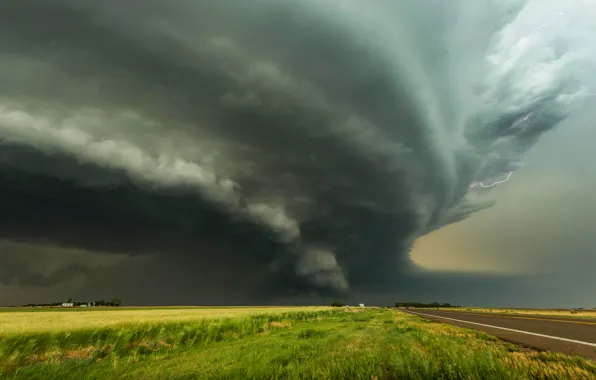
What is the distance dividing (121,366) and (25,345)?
25.3ft

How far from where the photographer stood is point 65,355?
1486 cm

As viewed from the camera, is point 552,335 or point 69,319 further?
point 69,319

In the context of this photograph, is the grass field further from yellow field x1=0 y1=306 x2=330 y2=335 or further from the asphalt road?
yellow field x1=0 y1=306 x2=330 y2=335

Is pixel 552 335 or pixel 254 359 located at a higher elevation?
pixel 552 335

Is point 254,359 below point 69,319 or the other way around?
below

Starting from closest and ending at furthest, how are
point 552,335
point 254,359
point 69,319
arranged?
point 254,359 → point 552,335 → point 69,319

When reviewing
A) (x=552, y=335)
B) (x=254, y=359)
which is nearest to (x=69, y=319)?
(x=254, y=359)

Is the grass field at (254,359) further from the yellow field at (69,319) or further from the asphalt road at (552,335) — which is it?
the yellow field at (69,319)

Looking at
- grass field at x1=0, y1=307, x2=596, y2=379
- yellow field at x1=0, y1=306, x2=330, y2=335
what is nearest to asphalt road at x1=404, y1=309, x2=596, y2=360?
grass field at x1=0, y1=307, x2=596, y2=379

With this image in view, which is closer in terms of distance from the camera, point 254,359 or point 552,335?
point 254,359

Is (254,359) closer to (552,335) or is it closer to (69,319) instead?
(552,335)

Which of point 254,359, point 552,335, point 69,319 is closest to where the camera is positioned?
point 254,359

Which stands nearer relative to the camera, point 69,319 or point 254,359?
point 254,359

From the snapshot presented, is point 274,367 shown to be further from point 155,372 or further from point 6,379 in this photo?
point 6,379
